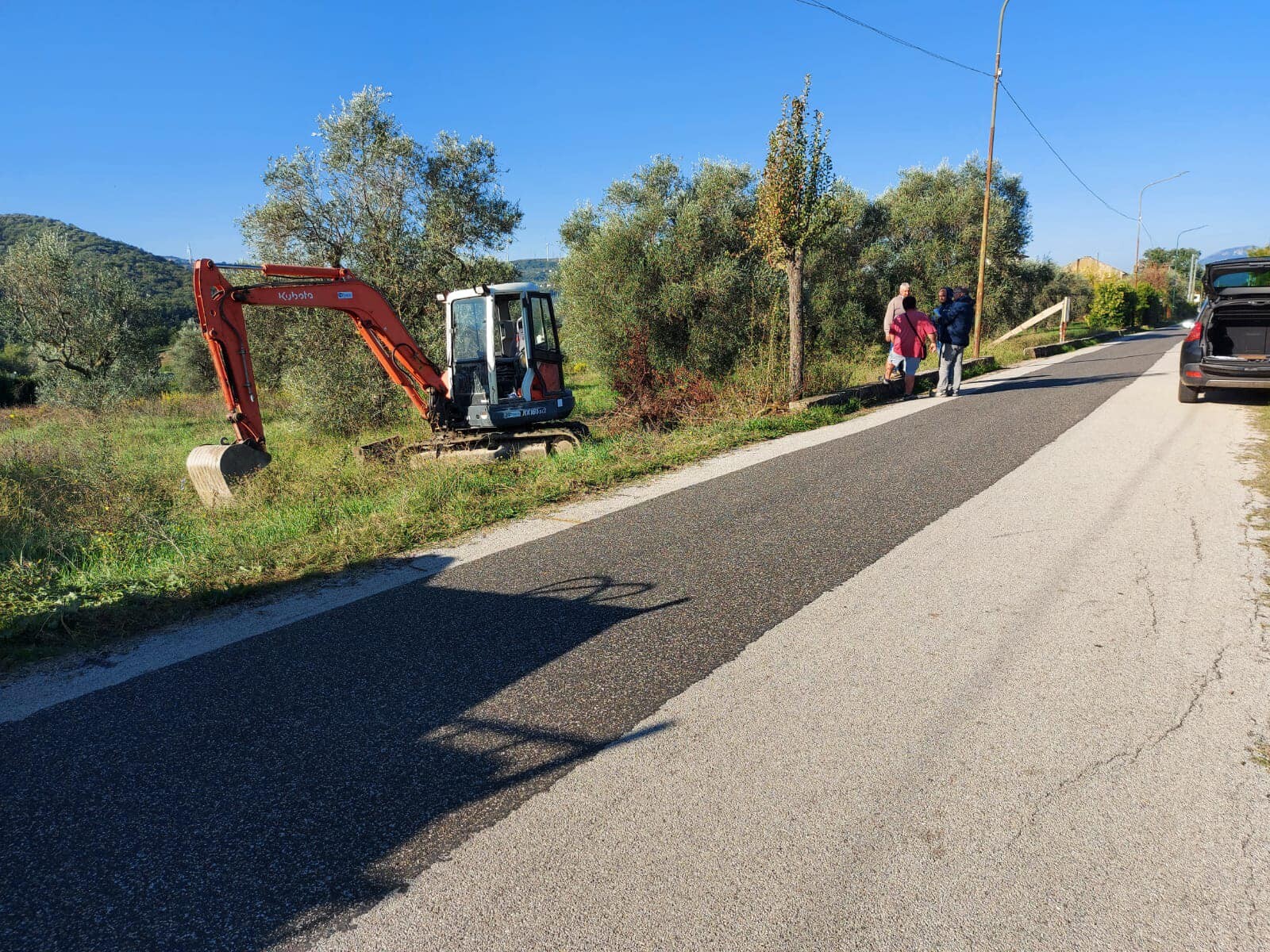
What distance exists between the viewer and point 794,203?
13.5 metres

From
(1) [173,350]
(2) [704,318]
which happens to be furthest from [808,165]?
(1) [173,350]

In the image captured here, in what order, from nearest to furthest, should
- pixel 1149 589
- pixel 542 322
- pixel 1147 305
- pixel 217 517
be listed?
pixel 1149 589
pixel 217 517
pixel 542 322
pixel 1147 305

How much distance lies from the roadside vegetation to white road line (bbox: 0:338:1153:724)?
264mm

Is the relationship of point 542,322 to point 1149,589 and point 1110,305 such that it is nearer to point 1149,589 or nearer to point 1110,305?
point 1149,589

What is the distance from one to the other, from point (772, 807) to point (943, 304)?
12810mm

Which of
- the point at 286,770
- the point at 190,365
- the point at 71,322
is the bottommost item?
the point at 286,770

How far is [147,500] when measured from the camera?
1092cm

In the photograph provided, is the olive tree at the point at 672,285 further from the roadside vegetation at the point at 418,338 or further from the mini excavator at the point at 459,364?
the mini excavator at the point at 459,364

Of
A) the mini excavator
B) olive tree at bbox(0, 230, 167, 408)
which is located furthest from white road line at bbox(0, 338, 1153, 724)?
olive tree at bbox(0, 230, 167, 408)

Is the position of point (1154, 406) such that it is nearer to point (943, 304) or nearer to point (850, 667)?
point (943, 304)

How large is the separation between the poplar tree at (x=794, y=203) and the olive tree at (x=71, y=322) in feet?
85.1

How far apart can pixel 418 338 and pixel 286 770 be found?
18911 millimetres

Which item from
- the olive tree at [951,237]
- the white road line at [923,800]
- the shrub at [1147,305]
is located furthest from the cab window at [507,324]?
the shrub at [1147,305]

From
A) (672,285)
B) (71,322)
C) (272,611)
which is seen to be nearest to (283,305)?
(272,611)
